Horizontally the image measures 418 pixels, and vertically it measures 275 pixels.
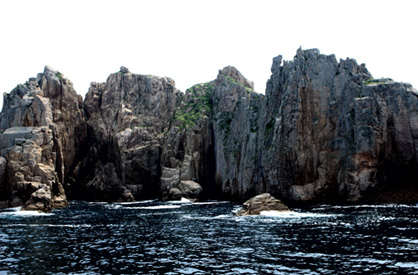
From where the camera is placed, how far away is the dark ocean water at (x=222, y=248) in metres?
23.5

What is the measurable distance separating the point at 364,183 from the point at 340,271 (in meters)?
58.1

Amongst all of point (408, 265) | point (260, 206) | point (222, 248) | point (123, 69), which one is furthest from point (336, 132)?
point (123, 69)

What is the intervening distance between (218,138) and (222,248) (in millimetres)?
88399

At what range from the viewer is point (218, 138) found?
388 feet

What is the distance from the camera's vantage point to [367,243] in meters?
30.2

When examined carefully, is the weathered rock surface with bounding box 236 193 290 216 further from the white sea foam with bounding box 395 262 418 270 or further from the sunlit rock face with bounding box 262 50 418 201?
the white sea foam with bounding box 395 262 418 270

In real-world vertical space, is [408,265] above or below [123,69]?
below

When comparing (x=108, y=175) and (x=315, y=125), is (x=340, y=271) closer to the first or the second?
(x=315, y=125)

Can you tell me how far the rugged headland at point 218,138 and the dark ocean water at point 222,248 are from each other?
36.2m

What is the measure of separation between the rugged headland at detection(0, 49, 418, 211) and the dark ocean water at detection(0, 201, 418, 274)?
119ft

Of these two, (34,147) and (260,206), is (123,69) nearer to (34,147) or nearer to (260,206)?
(34,147)

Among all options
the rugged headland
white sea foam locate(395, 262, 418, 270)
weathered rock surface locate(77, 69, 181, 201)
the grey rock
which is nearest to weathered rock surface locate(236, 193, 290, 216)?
the rugged headland

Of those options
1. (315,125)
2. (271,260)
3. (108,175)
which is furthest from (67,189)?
(271,260)

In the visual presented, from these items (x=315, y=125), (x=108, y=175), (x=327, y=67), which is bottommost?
(x=108, y=175)
